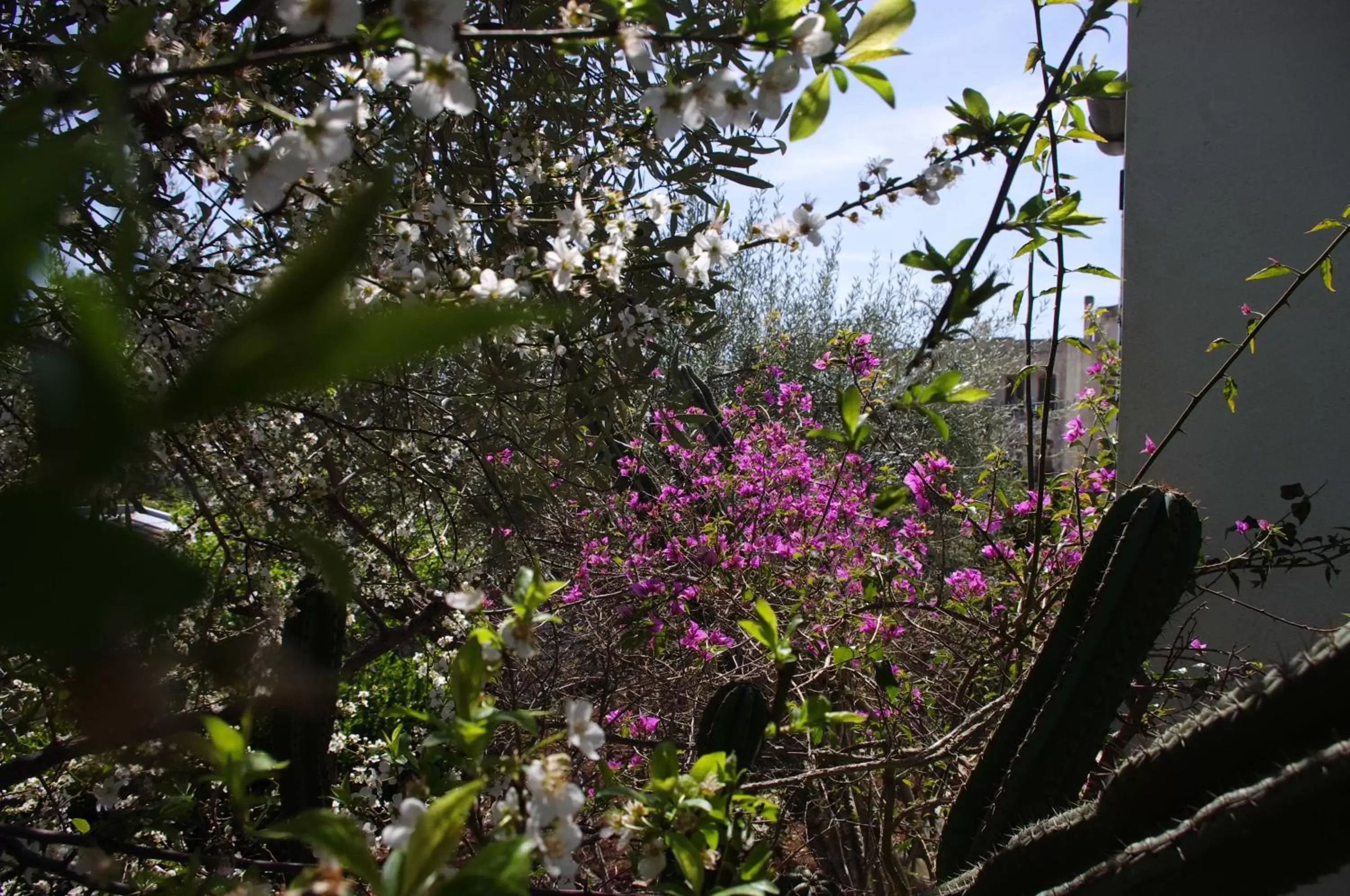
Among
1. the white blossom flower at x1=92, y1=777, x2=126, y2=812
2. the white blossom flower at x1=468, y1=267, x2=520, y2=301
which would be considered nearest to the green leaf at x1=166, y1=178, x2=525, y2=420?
the white blossom flower at x1=468, y1=267, x2=520, y2=301

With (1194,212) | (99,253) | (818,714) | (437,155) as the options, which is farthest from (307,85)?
(1194,212)

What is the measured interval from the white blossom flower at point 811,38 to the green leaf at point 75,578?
2.16ft

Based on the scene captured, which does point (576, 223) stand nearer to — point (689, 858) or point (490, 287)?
point (490, 287)

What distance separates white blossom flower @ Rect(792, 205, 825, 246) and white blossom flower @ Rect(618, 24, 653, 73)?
0.73m

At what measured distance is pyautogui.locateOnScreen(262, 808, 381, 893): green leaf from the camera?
56 centimetres

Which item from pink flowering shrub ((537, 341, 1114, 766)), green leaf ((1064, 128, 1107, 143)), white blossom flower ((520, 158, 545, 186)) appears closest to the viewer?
green leaf ((1064, 128, 1107, 143))

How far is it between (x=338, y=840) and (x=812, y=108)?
24.0 inches

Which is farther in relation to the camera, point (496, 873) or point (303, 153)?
point (303, 153)

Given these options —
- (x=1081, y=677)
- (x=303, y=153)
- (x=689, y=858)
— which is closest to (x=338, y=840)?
(x=689, y=858)

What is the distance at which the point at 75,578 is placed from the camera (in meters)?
0.21

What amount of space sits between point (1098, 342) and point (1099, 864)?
3083mm

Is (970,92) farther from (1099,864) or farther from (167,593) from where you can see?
(167,593)

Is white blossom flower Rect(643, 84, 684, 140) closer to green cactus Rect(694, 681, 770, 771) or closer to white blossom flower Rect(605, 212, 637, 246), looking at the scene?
white blossom flower Rect(605, 212, 637, 246)

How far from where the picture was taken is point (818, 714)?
110cm
